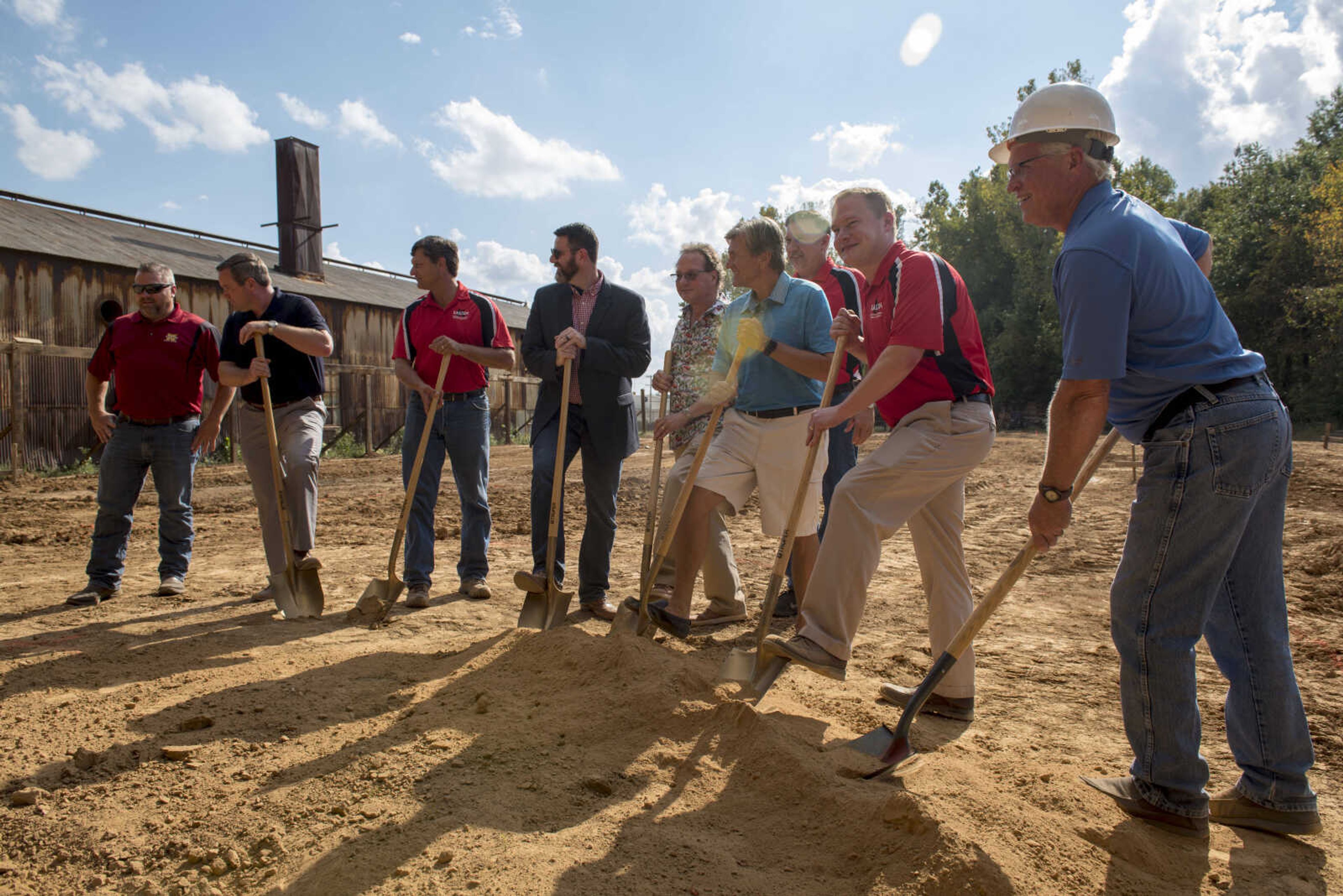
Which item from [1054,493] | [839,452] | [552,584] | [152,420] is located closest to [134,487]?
[152,420]

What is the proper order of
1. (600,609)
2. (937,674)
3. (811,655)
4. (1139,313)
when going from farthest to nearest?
(600,609) → (811,655) → (937,674) → (1139,313)

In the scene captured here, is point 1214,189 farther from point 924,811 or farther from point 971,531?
point 924,811

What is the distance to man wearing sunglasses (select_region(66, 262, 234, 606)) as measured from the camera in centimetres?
545

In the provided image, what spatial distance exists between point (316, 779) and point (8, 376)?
51.1ft

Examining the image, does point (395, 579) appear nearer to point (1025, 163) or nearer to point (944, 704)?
point (944, 704)

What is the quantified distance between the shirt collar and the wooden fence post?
57.8ft

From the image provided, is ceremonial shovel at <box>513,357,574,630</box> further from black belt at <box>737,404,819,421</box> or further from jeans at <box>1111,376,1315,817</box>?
jeans at <box>1111,376,1315,817</box>

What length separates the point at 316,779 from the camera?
2686mm

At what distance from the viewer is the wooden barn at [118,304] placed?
1412 centimetres

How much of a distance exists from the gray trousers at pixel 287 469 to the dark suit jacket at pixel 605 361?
4.58 ft

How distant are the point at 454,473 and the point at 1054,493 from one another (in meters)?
3.91

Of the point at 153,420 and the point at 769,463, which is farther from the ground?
the point at 153,420

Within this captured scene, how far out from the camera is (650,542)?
460 centimetres

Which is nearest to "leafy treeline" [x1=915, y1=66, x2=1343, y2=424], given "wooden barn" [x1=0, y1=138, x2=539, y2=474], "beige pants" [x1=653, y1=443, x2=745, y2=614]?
"wooden barn" [x1=0, y1=138, x2=539, y2=474]
